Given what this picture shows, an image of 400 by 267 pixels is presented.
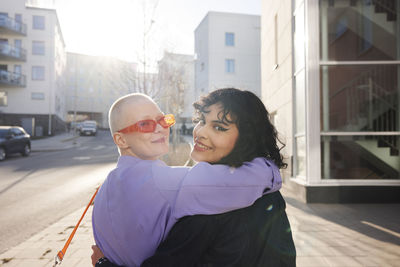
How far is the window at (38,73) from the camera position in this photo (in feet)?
134

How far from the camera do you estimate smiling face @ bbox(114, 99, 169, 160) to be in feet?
5.15

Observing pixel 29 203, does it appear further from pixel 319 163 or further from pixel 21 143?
pixel 21 143

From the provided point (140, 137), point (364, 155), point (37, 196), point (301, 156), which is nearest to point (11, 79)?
point (37, 196)

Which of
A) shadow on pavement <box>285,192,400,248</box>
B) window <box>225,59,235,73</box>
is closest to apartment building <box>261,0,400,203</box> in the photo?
shadow on pavement <box>285,192,400,248</box>

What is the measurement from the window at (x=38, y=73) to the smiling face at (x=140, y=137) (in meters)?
44.7

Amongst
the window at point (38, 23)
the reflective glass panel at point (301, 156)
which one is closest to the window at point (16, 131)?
the reflective glass panel at point (301, 156)

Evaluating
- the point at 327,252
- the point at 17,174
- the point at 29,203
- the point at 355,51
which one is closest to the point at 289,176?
the point at 355,51

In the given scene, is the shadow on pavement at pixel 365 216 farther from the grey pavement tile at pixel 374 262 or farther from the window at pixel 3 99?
the window at pixel 3 99

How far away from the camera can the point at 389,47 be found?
25.9 feet

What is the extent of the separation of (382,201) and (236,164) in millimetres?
7044

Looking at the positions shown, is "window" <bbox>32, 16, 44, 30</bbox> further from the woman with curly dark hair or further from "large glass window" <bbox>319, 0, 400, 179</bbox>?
the woman with curly dark hair

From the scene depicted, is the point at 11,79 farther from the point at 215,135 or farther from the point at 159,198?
the point at 159,198

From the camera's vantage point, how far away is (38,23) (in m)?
40.8

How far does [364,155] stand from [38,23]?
43.5m
